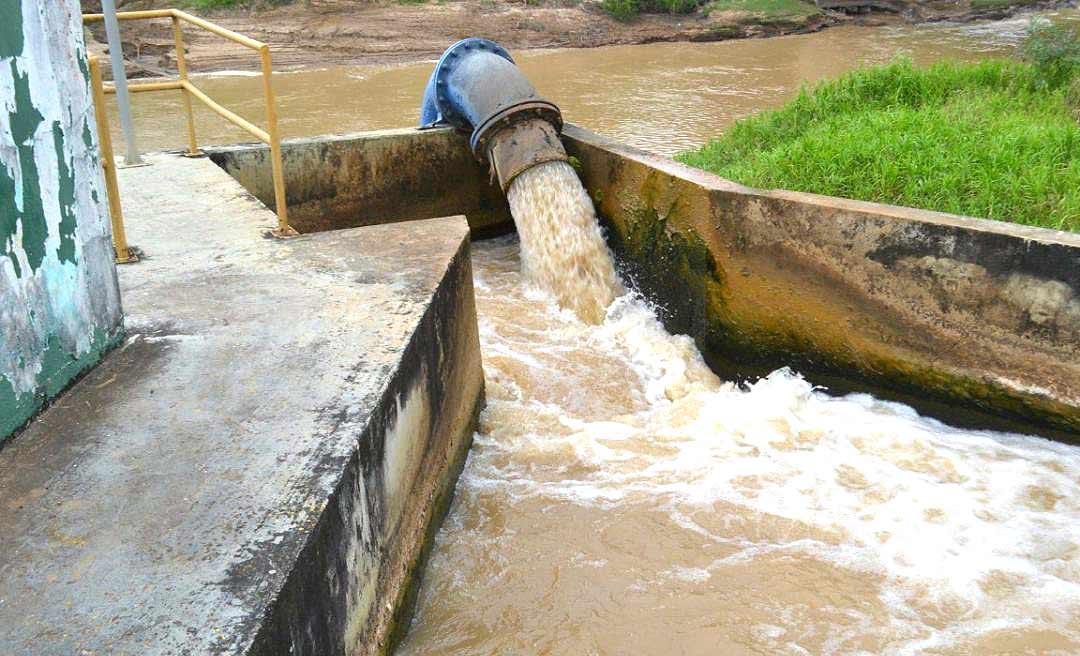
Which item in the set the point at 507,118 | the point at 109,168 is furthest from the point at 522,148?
the point at 109,168

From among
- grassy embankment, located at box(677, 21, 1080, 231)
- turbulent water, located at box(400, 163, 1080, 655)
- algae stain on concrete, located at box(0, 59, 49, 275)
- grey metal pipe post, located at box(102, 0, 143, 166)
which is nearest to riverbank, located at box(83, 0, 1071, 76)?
grey metal pipe post, located at box(102, 0, 143, 166)

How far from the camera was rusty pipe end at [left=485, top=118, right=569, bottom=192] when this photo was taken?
6277mm

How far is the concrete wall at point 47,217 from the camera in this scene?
2.62m

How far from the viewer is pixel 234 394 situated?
2918 millimetres

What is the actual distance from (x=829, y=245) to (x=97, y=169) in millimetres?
3278

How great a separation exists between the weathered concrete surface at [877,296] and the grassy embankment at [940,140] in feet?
1.88

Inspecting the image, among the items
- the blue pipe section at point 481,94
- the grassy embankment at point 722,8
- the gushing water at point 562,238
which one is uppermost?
the grassy embankment at point 722,8

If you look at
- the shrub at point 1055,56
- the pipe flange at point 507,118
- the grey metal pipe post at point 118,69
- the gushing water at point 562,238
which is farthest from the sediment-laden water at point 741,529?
the shrub at point 1055,56

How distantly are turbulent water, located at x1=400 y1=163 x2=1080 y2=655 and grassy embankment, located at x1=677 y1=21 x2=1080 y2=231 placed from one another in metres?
1.19

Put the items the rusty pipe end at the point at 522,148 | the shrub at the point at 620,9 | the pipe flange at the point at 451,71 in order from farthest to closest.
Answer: the shrub at the point at 620,9 < the pipe flange at the point at 451,71 < the rusty pipe end at the point at 522,148

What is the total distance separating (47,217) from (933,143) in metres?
4.73

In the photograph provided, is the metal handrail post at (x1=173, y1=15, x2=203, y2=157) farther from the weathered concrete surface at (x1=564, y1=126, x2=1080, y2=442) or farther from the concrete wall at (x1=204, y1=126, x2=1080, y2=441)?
the weathered concrete surface at (x1=564, y1=126, x2=1080, y2=442)

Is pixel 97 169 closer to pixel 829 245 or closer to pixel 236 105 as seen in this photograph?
pixel 829 245

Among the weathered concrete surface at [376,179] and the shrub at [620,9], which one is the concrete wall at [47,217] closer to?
the weathered concrete surface at [376,179]
